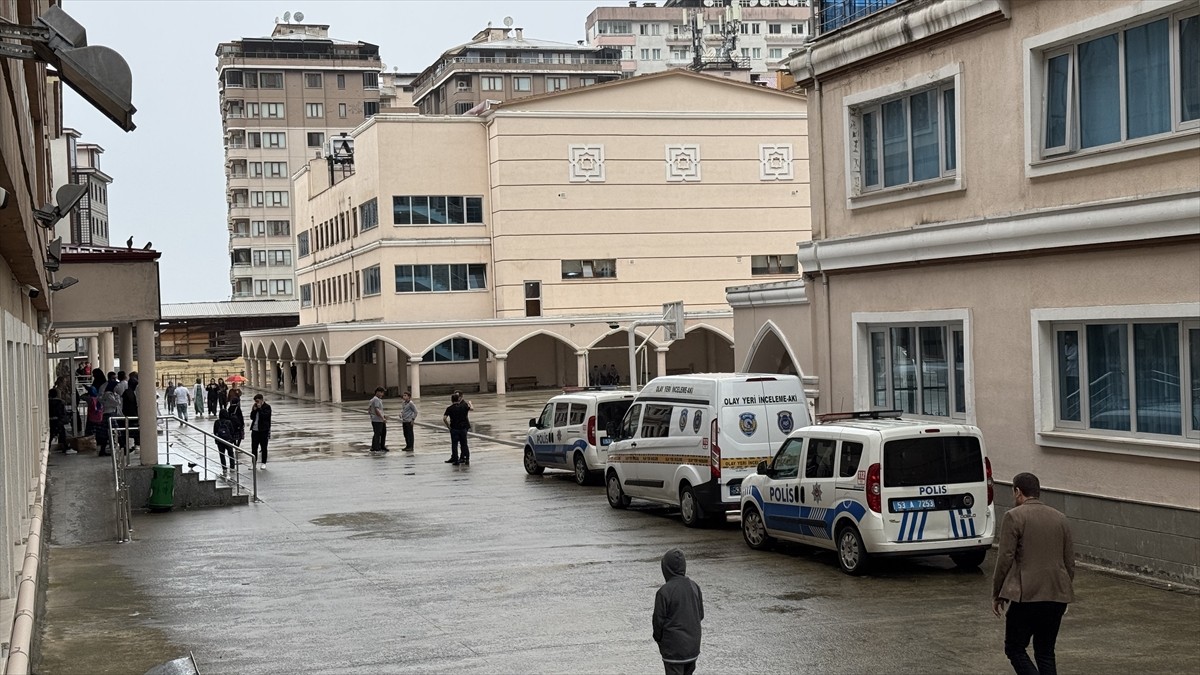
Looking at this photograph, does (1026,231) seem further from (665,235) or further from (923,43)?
(665,235)

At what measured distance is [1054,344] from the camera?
669 inches

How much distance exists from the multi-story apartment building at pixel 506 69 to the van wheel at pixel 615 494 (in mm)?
103328

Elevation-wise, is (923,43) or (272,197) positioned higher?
(272,197)

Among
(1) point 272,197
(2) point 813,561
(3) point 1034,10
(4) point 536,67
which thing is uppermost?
(4) point 536,67

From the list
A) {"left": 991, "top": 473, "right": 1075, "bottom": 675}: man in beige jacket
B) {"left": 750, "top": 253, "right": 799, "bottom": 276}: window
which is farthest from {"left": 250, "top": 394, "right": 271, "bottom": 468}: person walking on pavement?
{"left": 750, "top": 253, "right": 799, "bottom": 276}: window

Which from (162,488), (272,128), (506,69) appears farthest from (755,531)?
(506,69)

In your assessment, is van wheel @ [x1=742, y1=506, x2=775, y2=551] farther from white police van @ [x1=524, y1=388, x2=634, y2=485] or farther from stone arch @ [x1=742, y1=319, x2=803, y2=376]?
white police van @ [x1=524, y1=388, x2=634, y2=485]

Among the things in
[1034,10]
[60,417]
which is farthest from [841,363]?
[60,417]

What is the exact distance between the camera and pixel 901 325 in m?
20.2

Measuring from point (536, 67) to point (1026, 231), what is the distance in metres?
116

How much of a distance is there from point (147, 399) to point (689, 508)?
1119 cm

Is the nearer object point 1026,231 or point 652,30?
point 1026,231

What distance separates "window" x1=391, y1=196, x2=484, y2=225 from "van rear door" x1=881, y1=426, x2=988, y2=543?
2139 inches

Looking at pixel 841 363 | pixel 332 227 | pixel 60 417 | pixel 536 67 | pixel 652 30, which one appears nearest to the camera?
pixel 841 363
